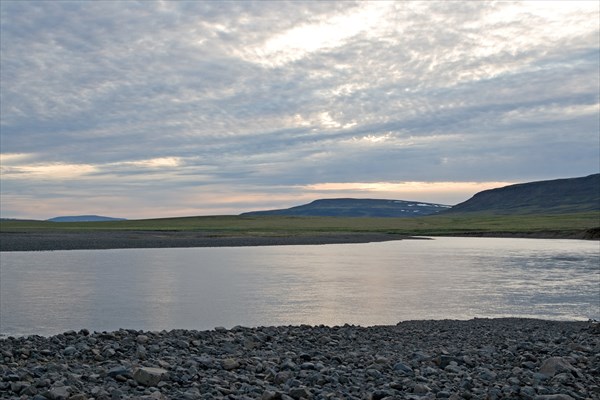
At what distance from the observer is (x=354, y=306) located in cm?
2394

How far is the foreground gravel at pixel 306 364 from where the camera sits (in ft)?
34.0

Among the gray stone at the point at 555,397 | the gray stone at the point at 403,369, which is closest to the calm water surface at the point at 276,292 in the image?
the gray stone at the point at 403,369

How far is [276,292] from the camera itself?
27.6 metres

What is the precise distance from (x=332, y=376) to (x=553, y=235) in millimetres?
89190

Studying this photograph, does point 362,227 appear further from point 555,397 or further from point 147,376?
point 555,397

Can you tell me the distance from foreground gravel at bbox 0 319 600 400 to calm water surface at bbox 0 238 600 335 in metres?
3.61

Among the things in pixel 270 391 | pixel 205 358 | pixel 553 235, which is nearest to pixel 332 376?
pixel 270 391

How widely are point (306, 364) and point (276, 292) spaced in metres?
15.0

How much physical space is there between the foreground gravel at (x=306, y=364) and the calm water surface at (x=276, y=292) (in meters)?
3.61

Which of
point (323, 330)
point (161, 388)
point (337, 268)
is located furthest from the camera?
point (337, 268)

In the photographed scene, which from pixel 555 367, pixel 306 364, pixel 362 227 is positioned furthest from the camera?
pixel 362 227

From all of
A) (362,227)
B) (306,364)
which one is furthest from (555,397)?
(362,227)

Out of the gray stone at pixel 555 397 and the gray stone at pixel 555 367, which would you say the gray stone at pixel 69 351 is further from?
the gray stone at pixel 555 367

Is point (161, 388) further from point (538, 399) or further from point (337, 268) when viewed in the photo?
point (337, 268)
